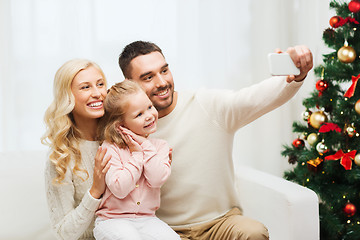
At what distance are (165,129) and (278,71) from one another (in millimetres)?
646

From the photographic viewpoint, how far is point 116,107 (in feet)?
5.89

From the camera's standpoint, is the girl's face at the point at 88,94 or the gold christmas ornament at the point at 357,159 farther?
the gold christmas ornament at the point at 357,159

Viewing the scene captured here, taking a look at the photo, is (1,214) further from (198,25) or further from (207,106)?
(198,25)

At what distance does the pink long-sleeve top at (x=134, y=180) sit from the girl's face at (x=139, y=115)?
0.05 m

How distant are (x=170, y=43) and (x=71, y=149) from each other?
59.6 inches

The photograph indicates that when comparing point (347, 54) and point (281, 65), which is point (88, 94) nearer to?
point (281, 65)

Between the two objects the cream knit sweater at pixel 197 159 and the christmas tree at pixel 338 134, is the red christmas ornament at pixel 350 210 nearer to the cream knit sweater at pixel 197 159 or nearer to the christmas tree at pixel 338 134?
the christmas tree at pixel 338 134

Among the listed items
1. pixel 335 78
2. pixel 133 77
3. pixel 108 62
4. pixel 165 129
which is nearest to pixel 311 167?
pixel 335 78

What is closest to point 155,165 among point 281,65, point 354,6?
point 281,65

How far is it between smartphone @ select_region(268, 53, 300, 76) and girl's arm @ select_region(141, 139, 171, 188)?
20.5 inches

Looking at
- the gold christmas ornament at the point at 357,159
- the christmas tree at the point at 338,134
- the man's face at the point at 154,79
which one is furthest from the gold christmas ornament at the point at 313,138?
the man's face at the point at 154,79

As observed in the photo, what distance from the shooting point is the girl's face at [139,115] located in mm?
1769

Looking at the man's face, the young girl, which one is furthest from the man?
the young girl

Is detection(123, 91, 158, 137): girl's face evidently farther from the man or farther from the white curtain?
the white curtain
